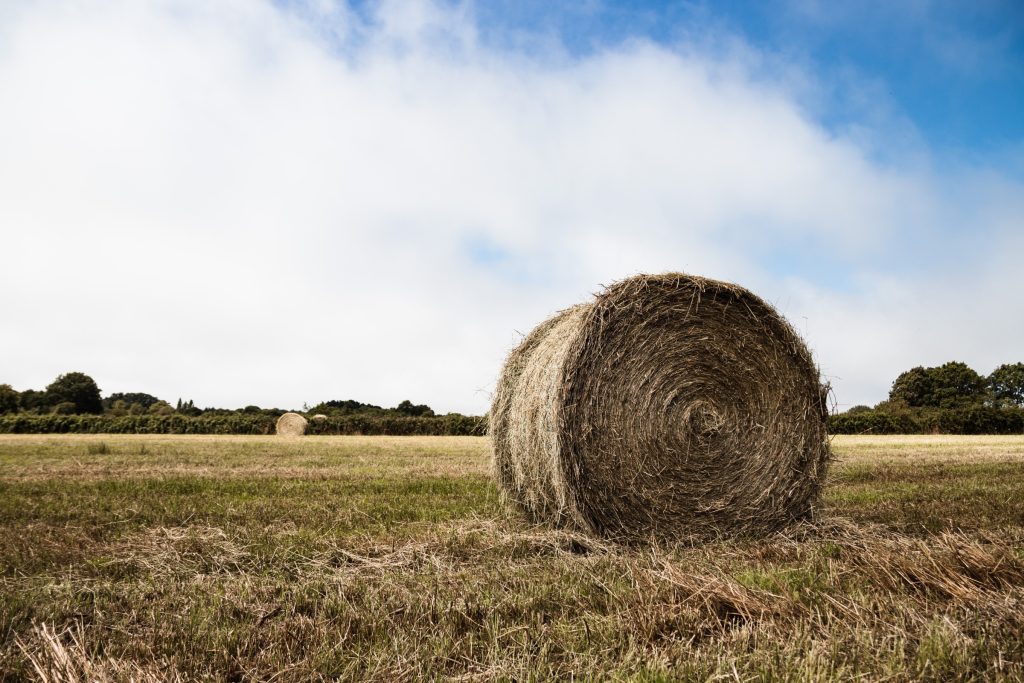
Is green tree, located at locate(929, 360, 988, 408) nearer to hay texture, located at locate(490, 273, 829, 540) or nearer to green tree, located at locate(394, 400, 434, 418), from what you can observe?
green tree, located at locate(394, 400, 434, 418)

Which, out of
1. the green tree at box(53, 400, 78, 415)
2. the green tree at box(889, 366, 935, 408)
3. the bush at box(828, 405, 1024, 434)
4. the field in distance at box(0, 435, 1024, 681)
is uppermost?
the green tree at box(889, 366, 935, 408)

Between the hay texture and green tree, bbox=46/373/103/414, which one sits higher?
green tree, bbox=46/373/103/414

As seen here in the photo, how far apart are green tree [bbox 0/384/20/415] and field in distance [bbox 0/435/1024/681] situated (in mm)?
68187

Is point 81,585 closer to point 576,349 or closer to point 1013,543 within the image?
point 576,349

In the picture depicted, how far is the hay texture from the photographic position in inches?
236

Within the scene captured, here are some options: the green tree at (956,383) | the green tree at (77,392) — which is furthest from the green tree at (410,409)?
the green tree at (956,383)

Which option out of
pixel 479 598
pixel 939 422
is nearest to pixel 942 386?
pixel 939 422

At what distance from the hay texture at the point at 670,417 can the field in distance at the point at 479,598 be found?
18.3 inches

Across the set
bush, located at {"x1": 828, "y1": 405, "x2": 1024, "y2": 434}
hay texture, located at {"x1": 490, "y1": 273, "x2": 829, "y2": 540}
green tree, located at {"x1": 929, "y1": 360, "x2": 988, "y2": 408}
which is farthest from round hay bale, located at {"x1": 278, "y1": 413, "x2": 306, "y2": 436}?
green tree, located at {"x1": 929, "y1": 360, "x2": 988, "y2": 408}

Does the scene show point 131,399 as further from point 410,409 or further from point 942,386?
point 942,386

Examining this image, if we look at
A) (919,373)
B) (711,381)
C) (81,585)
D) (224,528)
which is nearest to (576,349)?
(711,381)

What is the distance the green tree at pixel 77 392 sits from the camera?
71688 millimetres

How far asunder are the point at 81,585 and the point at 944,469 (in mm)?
12786

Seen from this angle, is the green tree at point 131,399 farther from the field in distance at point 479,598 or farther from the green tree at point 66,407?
the field in distance at point 479,598
